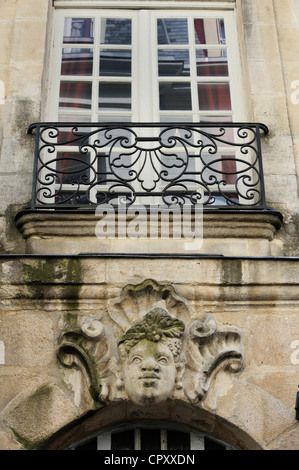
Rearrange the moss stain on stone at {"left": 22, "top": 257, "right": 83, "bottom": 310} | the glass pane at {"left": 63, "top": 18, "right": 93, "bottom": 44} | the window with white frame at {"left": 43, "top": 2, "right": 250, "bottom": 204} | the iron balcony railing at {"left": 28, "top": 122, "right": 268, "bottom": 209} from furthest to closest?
the glass pane at {"left": 63, "top": 18, "right": 93, "bottom": 44} → the window with white frame at {"left": 43, "top": 2, "right": 250, "bottom": 204} → the iron balcony railing at {"left": 28, "top": 122, "right": 268, "bottom": 209} → the moss stain on stone at {"left": 22, "top": 257, "right": 83, "bottom": 310}

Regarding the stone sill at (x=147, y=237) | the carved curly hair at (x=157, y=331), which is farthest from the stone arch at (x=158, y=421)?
the stone sill at (x=147, y=237)

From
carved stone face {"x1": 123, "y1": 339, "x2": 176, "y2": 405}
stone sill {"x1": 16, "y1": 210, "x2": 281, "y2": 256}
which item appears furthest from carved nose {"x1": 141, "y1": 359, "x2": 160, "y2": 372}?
stone sill {"x1": 16, "y1": 210, "x2": 281, "y2": 256}

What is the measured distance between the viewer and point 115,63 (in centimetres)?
744

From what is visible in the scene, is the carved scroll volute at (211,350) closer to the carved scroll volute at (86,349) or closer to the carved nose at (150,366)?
the carved nose at (150,366)

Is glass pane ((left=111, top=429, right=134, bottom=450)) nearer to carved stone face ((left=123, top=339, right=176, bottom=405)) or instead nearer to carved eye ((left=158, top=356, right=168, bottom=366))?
carved stone face ((left=123, top=339, right=176, bottom=405))

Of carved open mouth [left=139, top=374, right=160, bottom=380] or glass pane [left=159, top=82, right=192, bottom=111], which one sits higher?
glass pane [left=159, top=82, right=192, bottom=111]

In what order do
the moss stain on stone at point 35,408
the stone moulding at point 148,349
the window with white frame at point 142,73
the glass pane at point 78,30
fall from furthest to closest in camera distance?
the glass pane at point 78,30 → the window with white frame at point 142,73 → the stone moulding at point 148,349 → the moss stain on stone at point 35,408

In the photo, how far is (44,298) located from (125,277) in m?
0.54

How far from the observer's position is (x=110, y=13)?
771cm

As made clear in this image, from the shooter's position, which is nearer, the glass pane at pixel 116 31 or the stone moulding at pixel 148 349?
the stone moulding at pixel 148 349

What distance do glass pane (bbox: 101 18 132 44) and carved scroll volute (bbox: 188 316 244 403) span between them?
2872mm

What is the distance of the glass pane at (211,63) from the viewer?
741cm

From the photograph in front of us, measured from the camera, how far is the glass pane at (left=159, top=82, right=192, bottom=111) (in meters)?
7.23

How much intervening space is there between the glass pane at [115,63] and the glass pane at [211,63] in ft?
1.91
